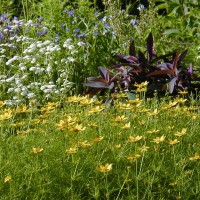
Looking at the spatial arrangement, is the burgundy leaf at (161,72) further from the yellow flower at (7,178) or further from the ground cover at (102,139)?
the yellow flower at (7,178)

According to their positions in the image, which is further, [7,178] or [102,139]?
[102,139]

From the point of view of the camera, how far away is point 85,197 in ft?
8.84

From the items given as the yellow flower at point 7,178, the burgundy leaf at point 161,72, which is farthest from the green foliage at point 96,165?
the burgundy leaf at point 161,72

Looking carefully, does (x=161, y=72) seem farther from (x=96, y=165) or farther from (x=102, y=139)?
(x=96, y=165)

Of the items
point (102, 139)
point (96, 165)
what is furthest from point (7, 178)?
point (102, 139)

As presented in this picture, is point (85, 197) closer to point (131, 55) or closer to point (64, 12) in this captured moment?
point (131, 55)

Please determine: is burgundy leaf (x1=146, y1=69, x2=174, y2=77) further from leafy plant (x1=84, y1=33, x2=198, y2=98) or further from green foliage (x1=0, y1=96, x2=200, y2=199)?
green foliage (x1=0, y1=96, x2=200, y2=199)

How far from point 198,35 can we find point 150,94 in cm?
172

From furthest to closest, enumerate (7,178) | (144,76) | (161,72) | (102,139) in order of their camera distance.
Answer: (144,76) → (161,72) → (102,139) → (7,178)

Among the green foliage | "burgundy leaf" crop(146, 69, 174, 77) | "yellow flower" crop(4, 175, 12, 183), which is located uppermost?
"burgundy leaf" crop(146, 69, 174, 77)

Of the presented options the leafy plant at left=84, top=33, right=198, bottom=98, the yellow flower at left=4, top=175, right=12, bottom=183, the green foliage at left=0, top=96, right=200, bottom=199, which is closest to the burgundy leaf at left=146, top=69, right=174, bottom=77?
the leafy plant at left=84, top=33, right=198, bottom=98

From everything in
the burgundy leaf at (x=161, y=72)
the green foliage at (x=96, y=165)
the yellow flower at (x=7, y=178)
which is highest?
the burgundy leaf at (x=161, y=72)

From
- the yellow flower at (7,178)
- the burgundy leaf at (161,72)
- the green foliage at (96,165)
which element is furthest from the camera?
the burgundy leaf at (161,72)

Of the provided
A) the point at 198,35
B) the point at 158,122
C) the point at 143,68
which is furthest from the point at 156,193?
the point at 198,35
